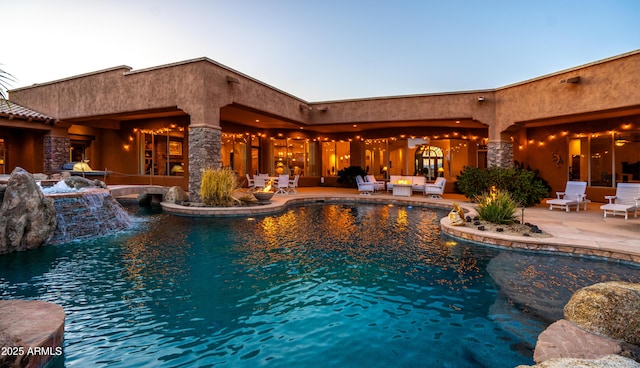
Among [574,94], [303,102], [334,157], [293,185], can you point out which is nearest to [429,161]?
[334,157]

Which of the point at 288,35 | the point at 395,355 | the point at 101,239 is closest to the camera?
the point at 395,355

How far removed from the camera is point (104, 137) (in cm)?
1791

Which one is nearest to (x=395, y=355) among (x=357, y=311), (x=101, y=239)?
(x=357, y=311)

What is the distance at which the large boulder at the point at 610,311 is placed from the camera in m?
2.80

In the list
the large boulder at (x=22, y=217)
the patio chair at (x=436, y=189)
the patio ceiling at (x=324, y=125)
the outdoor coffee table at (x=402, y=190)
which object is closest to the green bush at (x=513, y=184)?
the patio chair at (x=436, y=189)

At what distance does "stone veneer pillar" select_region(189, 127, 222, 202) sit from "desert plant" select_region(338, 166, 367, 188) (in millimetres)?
9458

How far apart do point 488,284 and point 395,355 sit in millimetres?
2305

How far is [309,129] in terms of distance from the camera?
19891 millimetres

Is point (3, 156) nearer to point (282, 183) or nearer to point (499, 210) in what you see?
point (282, 183)

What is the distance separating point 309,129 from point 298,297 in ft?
53.8

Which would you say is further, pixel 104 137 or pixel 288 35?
pixel 104 137

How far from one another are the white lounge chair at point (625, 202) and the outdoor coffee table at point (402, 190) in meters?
6.86

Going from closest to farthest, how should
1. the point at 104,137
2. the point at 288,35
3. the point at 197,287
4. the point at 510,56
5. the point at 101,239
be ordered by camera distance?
1. the point at 197,287
2. the point at 101,239
3. the point at 288,35
4. the point at 104,137
5. the point at 510,56

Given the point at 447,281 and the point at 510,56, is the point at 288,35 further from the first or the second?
the point at 510,56
